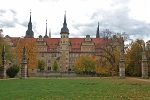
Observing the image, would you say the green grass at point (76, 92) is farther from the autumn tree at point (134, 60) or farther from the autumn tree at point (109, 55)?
the autumn tree at point (134, 60)

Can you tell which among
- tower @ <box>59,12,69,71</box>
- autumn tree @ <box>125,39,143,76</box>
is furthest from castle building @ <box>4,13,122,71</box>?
autumn tree @ <box>125,39,143,76</box>

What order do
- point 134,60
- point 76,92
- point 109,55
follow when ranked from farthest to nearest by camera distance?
point 134,60 < point 109,55 < point 76,92

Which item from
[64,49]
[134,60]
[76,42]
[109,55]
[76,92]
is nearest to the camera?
[76,92]

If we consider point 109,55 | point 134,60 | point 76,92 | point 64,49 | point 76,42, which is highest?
point 76,42

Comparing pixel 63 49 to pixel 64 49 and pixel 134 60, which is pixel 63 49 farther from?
pixel 134 60

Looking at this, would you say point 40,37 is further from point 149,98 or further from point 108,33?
point 149,98

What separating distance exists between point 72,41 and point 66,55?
7.73 metres

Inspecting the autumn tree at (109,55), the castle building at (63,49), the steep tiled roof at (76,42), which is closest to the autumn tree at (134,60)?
the autumn tree at (109,55)

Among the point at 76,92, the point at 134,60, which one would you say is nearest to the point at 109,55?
the point at 134,60

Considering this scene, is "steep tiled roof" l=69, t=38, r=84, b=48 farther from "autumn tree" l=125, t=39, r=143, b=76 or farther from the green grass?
the green grass

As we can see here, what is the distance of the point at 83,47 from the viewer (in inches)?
2950

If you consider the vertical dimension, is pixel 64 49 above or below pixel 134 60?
above

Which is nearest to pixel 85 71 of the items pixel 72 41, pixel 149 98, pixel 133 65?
pixel 133 65

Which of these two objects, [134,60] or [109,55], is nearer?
[109,55]
